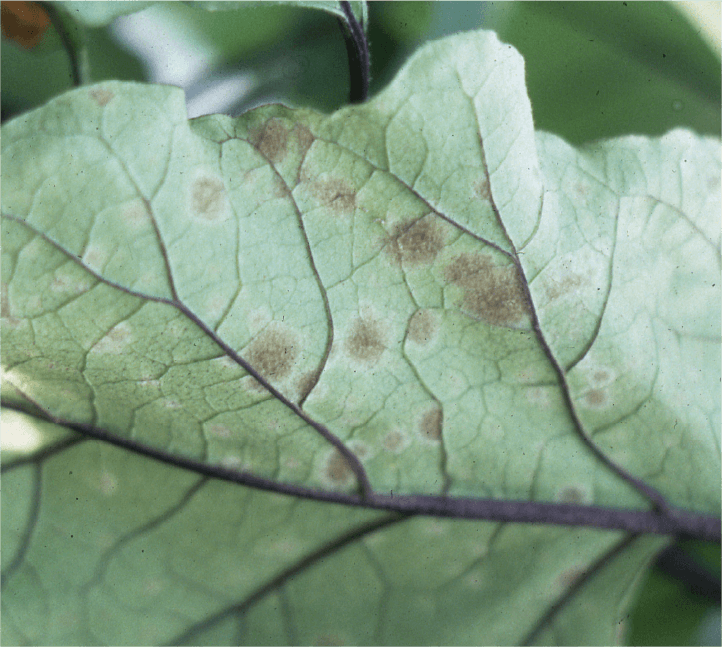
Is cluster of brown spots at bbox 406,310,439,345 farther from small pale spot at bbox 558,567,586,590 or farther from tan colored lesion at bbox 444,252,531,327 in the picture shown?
small pale spot at bbox 558,567,586,590

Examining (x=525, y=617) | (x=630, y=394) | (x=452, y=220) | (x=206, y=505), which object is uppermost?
(x=452, y=220)

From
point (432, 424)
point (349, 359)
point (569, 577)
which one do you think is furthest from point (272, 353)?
point (569, 577)

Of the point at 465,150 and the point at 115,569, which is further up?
the point at 465,150

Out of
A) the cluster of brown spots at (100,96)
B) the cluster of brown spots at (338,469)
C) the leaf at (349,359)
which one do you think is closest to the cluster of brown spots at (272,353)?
the leaf at (349,359)

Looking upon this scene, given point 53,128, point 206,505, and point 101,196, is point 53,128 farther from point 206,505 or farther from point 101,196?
point 206,505

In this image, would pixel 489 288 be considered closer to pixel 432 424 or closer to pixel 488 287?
pixel 488 287

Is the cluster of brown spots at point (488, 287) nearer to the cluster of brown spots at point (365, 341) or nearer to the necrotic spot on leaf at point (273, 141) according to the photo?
the cluster of brown spots at point (365, 341)

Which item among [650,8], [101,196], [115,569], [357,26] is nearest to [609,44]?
[650,8]

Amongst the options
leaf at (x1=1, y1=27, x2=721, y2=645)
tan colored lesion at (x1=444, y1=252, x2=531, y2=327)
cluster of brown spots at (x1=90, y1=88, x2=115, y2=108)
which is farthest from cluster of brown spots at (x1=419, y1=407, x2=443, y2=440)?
cluster of brown spots at (x1=90, y1=88, x2=115, y2=108)
